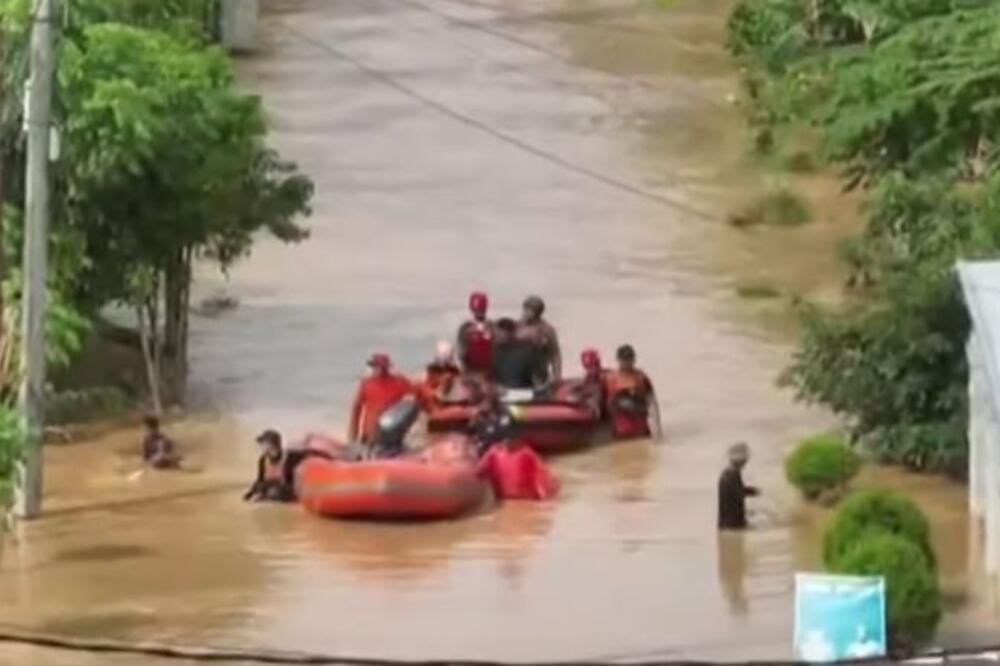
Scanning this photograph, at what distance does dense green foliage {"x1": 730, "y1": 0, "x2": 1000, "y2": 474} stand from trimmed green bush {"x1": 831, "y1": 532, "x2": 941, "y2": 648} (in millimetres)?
6153

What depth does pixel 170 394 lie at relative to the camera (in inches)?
1388

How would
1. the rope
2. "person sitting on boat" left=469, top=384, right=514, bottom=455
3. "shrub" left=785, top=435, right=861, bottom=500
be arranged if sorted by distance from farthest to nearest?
"person sitting on boat" left=469, top=384, right=514, bottom=455, "shrub" left=785, top=435, right=861, bottom=500, the rope

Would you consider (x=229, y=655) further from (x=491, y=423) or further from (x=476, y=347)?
(x=476, y=347)

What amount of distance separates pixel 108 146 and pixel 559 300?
861 centimetres

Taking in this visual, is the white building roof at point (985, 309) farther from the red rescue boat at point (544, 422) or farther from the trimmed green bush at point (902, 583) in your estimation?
the red rescue boat at point (544, 422)

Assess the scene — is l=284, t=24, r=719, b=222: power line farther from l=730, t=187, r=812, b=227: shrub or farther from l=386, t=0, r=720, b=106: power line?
l=386, t=0, r=720, b=106: power line

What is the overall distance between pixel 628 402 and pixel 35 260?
5783 millimetres

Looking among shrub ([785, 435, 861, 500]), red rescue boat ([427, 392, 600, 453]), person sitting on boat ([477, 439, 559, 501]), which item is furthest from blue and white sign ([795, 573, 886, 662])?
red rescue boat ([427, 392, 600, 453])

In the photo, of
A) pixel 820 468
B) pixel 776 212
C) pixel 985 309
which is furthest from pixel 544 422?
pixel 776 212

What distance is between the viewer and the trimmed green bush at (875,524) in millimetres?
25141

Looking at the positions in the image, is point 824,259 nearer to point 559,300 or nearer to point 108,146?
point 559,300

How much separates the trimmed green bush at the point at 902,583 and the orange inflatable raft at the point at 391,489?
238 inches

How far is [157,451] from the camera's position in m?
32.4

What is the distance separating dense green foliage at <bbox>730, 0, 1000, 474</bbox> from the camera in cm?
3084
